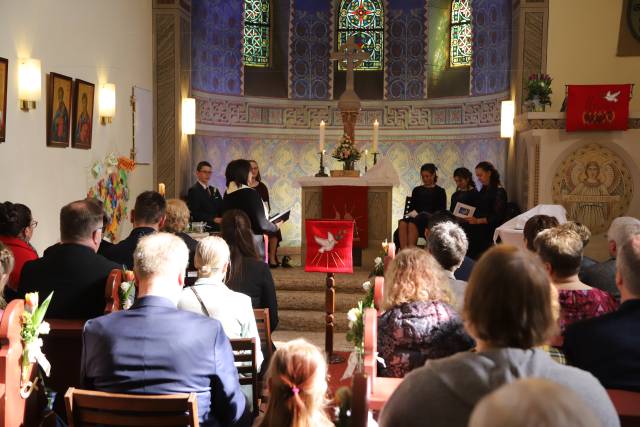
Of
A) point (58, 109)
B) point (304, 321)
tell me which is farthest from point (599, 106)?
point (58, 109)

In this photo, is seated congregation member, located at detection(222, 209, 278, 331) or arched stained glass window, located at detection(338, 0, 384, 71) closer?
seated congregation member, located at detection(222, 209, 278, 331)

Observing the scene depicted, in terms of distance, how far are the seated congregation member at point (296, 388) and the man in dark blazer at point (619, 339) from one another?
1.10m

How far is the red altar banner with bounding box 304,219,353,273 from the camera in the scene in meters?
6.45

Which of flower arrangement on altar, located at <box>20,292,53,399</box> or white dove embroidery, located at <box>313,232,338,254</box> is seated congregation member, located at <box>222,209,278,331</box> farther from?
flower arrangement on altar, located at <box>20,292,53,399</box>

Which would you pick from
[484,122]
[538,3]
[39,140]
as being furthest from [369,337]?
[484,122]

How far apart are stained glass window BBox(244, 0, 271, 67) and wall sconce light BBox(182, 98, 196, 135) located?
2.44 meters

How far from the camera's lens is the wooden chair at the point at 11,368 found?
8.68ft

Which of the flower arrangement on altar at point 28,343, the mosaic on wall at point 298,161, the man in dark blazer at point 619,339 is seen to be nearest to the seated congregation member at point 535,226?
the man in dark blazer at point 619,339

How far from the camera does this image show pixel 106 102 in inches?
342

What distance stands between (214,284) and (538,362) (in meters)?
2.12

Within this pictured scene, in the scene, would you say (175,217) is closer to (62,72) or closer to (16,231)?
(16,231)

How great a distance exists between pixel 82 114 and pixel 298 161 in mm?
5215

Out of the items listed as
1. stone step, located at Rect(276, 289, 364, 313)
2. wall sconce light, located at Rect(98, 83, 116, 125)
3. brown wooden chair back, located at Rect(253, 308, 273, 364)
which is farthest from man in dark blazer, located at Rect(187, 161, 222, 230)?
brown wooden chair back, located at Rect(253, 308, 273, 364)

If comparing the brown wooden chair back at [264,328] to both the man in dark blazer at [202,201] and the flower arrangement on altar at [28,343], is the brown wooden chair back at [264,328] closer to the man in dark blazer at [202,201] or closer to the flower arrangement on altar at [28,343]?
the flower arrangement on altar at [28,343]
